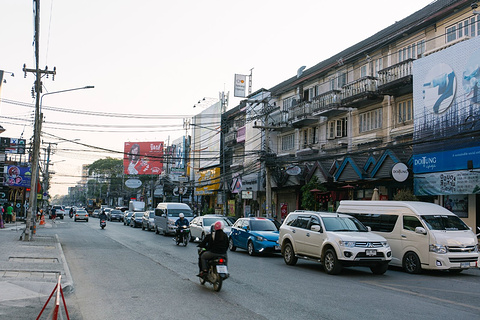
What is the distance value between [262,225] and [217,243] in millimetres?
9634

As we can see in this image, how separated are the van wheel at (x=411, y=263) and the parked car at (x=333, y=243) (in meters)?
1.38

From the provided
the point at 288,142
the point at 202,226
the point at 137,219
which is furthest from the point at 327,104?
the point at 137,219

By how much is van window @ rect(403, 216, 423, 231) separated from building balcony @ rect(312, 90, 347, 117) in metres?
14.3

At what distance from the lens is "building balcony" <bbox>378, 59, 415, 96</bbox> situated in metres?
23.3

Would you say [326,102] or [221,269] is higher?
[326,102]

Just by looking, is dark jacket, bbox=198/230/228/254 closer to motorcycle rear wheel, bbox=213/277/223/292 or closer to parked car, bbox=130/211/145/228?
motorcycle rear wheel, bbox=213/277/223/292

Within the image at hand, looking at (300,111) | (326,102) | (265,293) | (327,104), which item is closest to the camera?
(265,293)

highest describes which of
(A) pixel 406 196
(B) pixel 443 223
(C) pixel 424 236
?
(A) pixel 406 196

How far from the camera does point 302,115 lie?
32.4 metres

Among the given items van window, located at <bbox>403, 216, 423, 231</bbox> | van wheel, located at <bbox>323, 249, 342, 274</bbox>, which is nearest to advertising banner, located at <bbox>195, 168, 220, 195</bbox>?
van window, located at <bbox>403, 216, 423, 231</bbox>

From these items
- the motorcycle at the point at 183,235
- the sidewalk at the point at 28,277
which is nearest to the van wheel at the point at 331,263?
the sidewalk at the point at 28,277

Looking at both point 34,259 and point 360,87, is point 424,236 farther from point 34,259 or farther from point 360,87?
point 360,87

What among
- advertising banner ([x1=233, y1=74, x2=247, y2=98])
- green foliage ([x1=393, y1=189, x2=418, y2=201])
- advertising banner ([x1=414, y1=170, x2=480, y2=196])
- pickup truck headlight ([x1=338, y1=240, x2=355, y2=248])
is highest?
advertising banner ([x1=233, y1=74, x2=247, y2=98])

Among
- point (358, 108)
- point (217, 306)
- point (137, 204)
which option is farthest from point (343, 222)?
point (137, 204)
